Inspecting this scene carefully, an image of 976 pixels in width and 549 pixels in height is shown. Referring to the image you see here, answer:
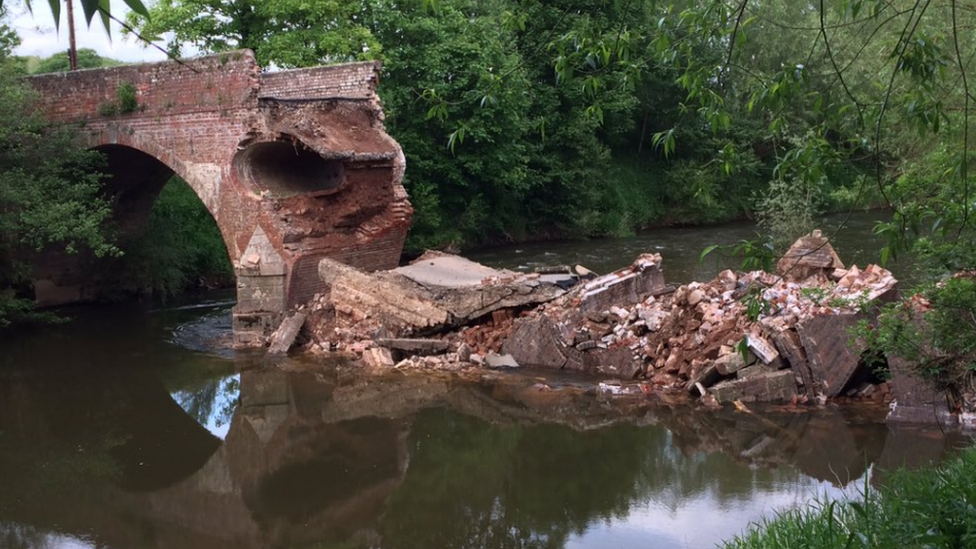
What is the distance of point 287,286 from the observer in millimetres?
14781

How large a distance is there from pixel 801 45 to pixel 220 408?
22209mm

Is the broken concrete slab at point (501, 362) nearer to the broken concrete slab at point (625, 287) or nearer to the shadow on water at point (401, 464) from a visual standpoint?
the shadow on water at point (401, 464)

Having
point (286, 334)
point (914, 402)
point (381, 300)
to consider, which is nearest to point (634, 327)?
point (914, 402)

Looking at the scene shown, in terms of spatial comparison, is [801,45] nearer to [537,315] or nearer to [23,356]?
[537,315]

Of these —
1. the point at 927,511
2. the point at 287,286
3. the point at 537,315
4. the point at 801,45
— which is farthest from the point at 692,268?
the point at 927,511

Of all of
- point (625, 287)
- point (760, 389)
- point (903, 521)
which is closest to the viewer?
point (903, 521)

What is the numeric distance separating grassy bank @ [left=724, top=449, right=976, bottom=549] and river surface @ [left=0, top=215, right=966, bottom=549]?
19.7 inches

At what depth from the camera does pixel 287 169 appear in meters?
16.1

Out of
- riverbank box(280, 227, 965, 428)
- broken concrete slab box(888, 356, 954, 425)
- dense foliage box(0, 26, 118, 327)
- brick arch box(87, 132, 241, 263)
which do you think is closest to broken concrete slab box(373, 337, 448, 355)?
riverbank box(280, 227, 965, 428)

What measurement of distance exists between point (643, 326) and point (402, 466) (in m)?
4.40

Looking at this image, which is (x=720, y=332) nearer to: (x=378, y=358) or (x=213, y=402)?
(x=378, y=358)

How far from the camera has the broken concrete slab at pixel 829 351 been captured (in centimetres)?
1023

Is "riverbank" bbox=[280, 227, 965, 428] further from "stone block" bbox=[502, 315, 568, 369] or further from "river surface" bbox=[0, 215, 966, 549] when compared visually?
"river surface" bbox=[0, 215, 966, 549]

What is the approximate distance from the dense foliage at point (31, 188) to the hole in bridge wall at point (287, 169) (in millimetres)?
2519
